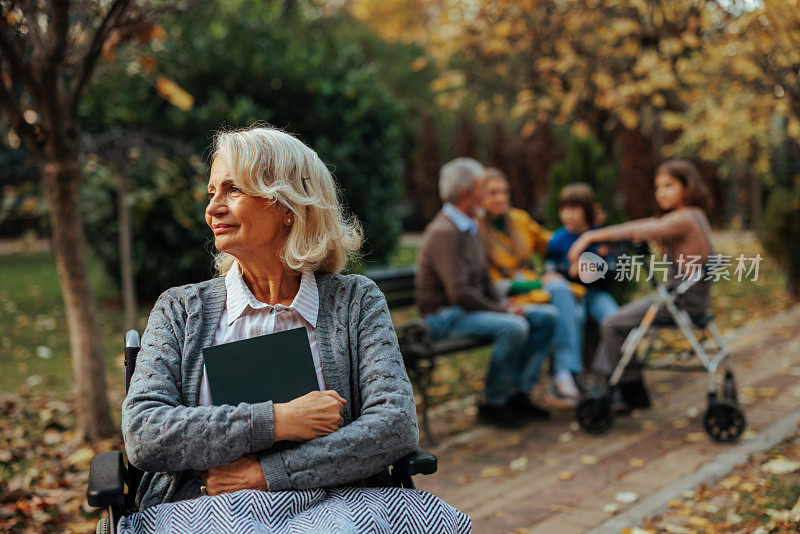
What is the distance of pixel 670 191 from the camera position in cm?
501

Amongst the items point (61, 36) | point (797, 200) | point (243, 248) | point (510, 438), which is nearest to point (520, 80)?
point (797, 200)

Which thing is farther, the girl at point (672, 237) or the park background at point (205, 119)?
the girl at point (672, 237)

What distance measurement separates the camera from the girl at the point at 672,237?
4875 mm

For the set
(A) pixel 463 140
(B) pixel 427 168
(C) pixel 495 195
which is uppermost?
(A) pixel 463 140

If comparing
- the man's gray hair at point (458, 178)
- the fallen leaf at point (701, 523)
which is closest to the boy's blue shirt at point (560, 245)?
the man's gray hair at point (458, 178)

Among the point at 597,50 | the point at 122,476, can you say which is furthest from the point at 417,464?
the point at 597,50

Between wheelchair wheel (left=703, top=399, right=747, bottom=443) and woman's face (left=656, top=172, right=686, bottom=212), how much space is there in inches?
50.0

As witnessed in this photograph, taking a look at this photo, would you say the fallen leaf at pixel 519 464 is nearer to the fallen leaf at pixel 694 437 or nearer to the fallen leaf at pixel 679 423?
the fallen leaf at pixel 694 437

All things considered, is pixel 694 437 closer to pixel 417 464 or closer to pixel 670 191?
pixel 670 191

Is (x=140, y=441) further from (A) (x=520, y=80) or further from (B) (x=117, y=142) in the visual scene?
(A) (x=520, y=80)

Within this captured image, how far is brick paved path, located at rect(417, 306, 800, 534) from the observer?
3.98 m

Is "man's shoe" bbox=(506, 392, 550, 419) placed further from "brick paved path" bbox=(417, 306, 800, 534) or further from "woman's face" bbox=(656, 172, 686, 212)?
"woman's face" bbox=(656, 172, 686, 212)

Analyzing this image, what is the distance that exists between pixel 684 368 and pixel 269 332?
3.50 metres

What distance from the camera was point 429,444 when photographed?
201 inches
